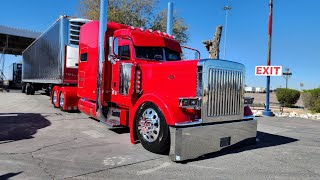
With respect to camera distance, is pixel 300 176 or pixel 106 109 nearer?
pixel 300 176

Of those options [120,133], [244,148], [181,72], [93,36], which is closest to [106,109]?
[120,133]

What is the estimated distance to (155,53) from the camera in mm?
7520

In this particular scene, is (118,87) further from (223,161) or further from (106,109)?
(223,161)

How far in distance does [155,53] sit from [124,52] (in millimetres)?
774

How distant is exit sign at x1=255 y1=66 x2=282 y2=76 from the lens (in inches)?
571

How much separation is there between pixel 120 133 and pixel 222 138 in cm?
316

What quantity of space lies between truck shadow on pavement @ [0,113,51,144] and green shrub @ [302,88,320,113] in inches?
603

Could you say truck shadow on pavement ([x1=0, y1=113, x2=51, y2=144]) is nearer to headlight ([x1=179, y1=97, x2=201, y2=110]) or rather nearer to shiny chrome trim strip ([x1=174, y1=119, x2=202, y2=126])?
shiny chrome trim strip ([x1=174, y1=119, x2=202, y2=126])

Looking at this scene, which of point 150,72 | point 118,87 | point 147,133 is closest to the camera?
point 147,133

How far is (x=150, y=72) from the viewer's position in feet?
21.5

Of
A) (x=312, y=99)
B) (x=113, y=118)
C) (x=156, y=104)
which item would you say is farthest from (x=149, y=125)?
(x=312, y=99)

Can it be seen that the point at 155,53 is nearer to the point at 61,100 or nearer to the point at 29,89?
the point at 61,100

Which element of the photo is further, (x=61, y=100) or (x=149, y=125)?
(x=61, y=100)

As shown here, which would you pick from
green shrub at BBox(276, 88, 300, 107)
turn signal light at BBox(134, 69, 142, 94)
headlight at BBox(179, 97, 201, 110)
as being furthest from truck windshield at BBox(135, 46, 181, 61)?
green shrub at BBox(276, 88, 300, 107)
